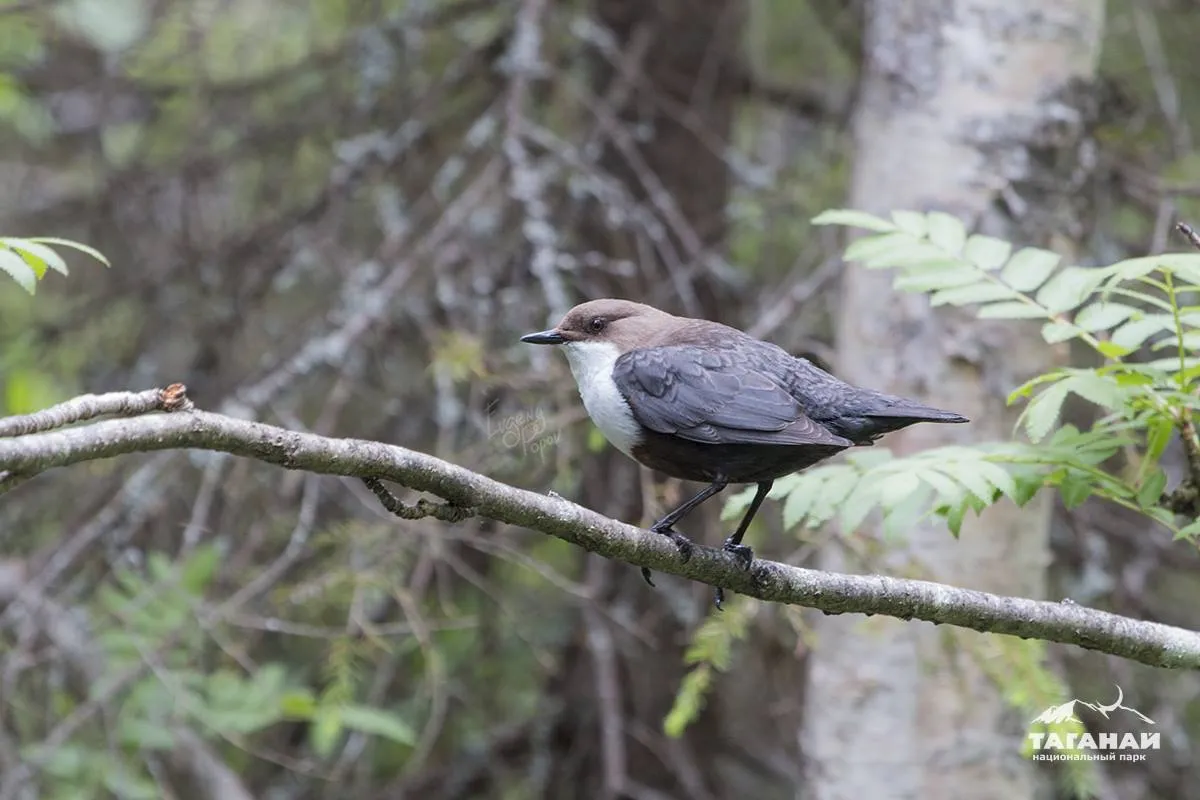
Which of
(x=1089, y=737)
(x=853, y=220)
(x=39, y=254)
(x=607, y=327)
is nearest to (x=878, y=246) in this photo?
(x=853, y=220)

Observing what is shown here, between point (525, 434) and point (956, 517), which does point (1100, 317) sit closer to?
point (956, 517)

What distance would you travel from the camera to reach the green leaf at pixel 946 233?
3049 mm

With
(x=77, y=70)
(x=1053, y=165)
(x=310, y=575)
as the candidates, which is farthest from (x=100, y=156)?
(x=1053, y=165)

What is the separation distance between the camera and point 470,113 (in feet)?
18.4

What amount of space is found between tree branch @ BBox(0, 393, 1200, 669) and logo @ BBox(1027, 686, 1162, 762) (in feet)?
1.52

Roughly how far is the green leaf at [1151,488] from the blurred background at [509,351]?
1023mm

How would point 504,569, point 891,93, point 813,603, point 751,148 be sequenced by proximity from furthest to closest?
point 751,148 < point 504,569 < point 891,93 < point 813,603

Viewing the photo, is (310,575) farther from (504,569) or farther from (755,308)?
(755,308)

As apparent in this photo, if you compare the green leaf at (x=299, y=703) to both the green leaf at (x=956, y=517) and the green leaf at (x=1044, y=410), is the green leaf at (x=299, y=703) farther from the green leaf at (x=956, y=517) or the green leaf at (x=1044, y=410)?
the green leaf at (x=1044, y=410)

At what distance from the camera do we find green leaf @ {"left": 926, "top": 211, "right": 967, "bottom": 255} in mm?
3049

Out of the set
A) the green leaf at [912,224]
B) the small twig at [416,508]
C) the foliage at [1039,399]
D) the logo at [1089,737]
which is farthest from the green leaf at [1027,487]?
the small twig at [416,508]

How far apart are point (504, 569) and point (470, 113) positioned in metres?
2.12

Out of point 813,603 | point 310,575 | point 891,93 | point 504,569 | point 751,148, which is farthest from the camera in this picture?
point 751,148

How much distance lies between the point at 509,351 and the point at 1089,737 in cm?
227
